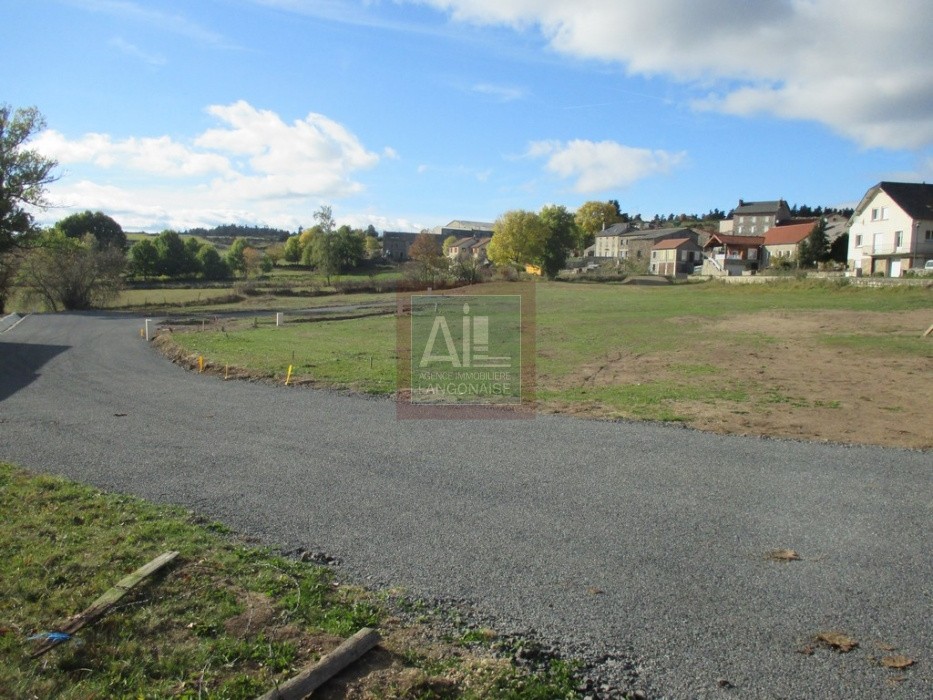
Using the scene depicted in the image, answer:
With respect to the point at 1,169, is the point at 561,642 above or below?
below

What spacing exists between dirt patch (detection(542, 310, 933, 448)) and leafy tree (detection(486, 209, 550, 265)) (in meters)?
61.0

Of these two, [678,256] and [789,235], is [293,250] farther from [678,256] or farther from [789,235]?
[789,235]

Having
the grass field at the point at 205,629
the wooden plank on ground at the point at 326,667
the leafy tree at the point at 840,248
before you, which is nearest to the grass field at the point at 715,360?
the grass field at the point at 205,629

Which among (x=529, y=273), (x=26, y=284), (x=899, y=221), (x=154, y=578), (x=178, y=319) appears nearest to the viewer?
(x=154, y=578)

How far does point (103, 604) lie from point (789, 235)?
87.7 metres

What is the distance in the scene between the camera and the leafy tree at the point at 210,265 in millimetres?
84375

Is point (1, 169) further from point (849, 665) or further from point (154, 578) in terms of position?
point (849, 665)

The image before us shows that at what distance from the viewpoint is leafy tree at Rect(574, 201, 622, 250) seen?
138 m

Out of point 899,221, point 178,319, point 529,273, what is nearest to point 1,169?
point 178,319

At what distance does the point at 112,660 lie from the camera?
12.6 ft

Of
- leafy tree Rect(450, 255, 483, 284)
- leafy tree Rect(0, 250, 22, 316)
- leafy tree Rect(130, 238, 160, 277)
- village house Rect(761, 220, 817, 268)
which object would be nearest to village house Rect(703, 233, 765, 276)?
village house Rect(761, 220, 817, 268)

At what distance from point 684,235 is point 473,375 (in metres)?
95.1

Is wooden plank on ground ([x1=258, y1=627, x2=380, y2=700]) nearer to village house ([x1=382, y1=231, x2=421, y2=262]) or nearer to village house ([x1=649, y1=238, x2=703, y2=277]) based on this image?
village house ([x1=649, y1=238, x2=703, y2=277])

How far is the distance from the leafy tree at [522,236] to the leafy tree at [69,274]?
163 ft
